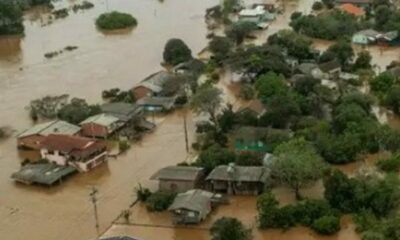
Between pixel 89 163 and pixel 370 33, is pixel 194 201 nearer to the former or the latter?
pixel 89 163

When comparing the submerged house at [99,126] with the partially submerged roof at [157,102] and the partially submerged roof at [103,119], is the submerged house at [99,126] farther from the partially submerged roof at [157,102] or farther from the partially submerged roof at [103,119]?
the partially submerged roof at [157,102]

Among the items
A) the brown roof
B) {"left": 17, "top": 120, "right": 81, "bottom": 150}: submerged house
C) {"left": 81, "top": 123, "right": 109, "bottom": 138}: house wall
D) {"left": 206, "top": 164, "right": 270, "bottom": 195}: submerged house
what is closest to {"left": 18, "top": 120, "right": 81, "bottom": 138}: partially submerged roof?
{"left": 17, "top": 120, "right": 81, "bottom": 150}: submerged house

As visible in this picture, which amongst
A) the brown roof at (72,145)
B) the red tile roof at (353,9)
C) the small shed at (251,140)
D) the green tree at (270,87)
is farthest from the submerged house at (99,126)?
the red tile roof at (353,9)

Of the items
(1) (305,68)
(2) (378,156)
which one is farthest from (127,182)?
Result: (1) (305,68)

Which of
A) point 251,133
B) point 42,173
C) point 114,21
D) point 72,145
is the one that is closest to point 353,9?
point 114,21

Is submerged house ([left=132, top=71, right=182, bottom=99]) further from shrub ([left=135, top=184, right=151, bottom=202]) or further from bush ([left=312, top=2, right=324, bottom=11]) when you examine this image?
bush ([left=312, top=2, right=324, bottom=11])
